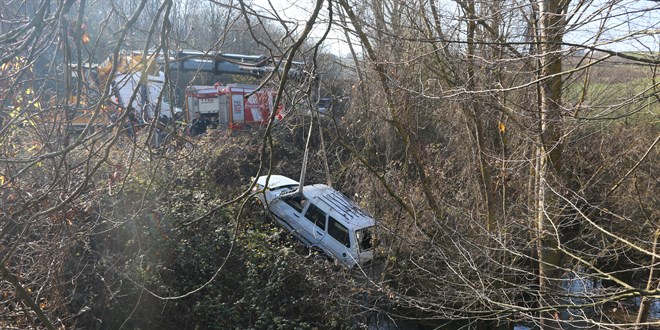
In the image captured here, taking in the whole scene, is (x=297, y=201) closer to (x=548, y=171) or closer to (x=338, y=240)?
(x=338, y=240)

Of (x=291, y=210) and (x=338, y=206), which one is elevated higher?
(x=338, y=206)

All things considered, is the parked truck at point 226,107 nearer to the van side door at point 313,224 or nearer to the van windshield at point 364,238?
the van side door at point 313,224

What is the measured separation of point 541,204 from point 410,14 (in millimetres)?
3465

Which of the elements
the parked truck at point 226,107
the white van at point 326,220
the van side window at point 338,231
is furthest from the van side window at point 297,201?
the parked truck at point 226,107

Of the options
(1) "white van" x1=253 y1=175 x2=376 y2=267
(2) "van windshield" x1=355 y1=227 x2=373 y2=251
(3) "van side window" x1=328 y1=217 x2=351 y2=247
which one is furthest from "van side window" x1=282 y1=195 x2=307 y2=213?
(2) "van windshield" x1=355 y1=227 x2=373 y2=251

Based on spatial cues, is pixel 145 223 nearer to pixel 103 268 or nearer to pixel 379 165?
pixel 103 268

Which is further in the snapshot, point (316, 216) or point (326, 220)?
A: point (316, 216)

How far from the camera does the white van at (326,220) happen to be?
11289mm

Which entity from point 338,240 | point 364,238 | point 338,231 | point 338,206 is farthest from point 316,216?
point 364,238

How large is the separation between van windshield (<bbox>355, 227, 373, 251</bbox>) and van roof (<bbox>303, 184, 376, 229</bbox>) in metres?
0.11

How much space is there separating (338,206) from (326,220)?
388 mm

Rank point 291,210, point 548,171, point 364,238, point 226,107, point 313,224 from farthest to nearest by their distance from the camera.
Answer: point 226,107, point 291,210, point 313,224, point 364,238, point 548,171

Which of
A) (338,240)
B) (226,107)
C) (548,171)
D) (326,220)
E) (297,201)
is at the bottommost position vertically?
(338,240)

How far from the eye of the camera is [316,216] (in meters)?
12.2
